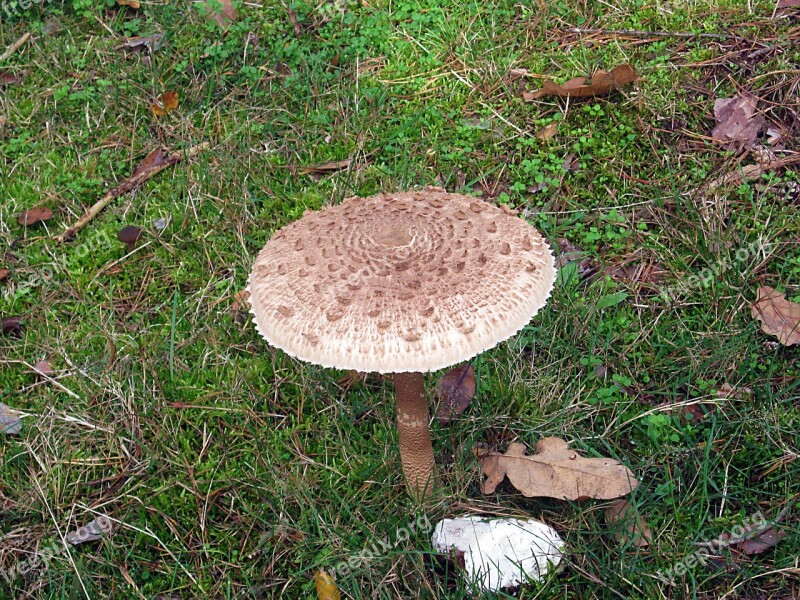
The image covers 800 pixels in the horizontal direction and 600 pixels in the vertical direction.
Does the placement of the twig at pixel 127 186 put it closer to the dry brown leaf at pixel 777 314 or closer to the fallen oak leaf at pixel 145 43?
the fallen oak leaf at pixel 145 43

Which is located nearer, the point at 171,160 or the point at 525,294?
the point at 525,294

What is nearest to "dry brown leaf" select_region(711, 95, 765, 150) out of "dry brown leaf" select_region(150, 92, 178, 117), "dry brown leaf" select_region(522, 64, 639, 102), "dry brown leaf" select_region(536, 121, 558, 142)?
"dry brown leaf" select_region(522, 64, 639, 102)

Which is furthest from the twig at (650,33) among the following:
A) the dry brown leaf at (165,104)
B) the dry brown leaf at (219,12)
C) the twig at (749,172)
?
the dry brown leaf at (165,104)

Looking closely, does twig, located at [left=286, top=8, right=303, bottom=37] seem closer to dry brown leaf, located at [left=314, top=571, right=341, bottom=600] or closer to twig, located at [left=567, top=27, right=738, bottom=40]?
twig, located at [left=567, top=27, right=738, bottom=40]

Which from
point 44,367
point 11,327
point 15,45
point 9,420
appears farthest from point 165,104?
point 9,420

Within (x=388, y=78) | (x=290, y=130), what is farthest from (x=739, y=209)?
(x=290, y=130)

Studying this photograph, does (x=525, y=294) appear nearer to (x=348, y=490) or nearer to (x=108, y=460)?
(x=348, y=490)
